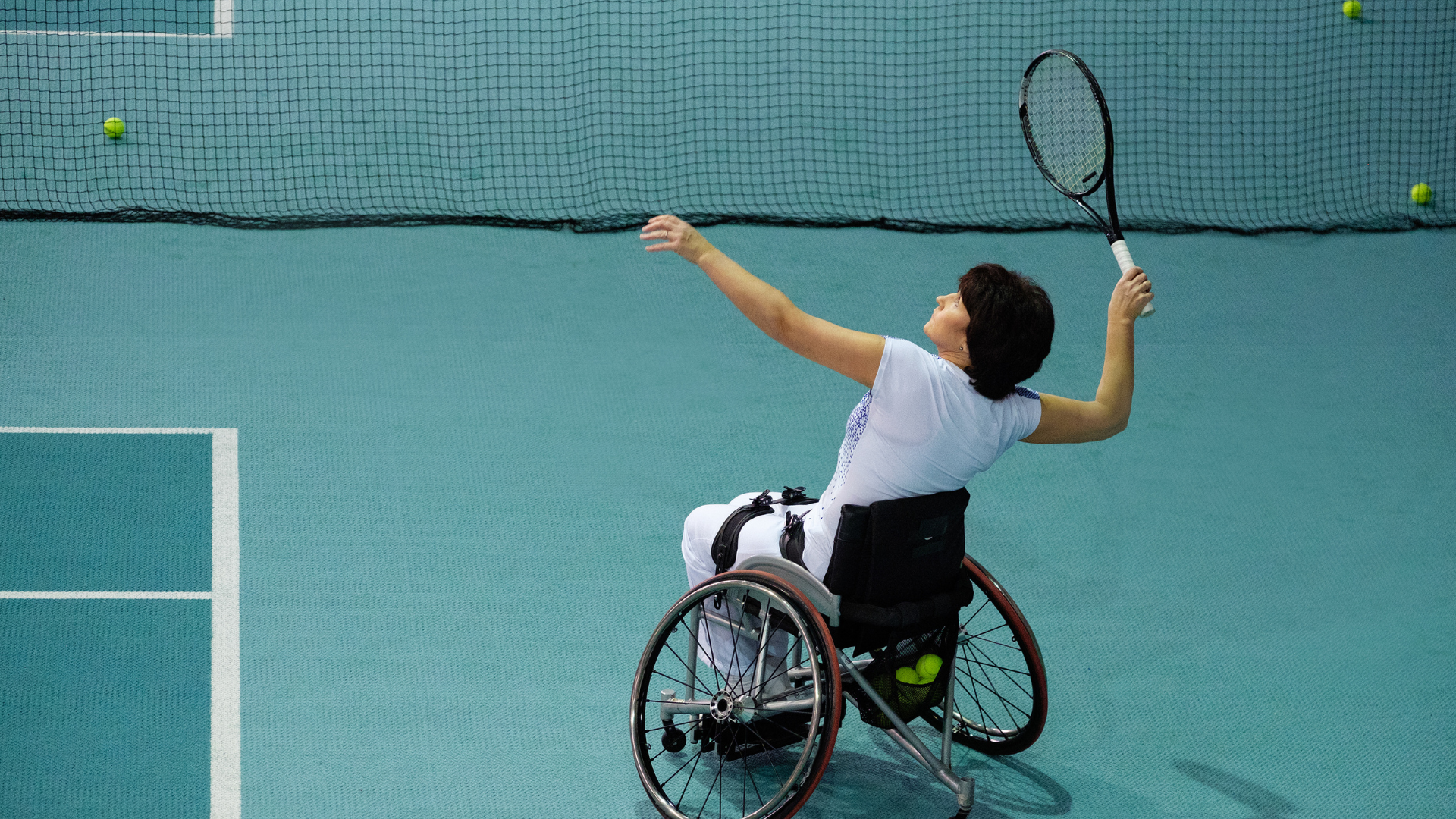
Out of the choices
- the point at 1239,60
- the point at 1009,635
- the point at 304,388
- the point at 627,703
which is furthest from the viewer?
the point at 1239,60

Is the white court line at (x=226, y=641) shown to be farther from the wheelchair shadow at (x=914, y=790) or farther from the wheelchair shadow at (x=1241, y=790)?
the wheelchair shadow at (x=1241, y=790)

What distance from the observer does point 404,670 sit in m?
4.28

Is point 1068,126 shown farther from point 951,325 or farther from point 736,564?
point 736,564

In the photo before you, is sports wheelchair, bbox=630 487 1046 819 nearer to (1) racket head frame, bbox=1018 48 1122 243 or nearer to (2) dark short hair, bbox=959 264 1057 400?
(2) dark short hair, bbox=959 264 1057 400

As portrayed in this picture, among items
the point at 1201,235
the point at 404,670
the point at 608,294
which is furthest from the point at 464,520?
the point at 1201,235

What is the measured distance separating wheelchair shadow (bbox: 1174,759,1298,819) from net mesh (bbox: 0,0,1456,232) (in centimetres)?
375

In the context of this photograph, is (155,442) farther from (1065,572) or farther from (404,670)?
(1065,572)

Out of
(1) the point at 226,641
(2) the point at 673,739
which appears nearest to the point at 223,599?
(1) the point at 226,641

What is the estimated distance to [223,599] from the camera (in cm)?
452

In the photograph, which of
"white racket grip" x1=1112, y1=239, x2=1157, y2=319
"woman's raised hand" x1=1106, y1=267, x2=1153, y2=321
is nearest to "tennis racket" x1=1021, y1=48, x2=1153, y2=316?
"white racket grip" x1=1112, y1=239, x2=1157, y2=319

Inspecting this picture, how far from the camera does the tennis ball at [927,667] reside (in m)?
3.61

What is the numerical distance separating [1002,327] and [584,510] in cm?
218

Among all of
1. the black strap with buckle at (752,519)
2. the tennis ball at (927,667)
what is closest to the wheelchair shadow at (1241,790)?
the tennis ball at (927,667)

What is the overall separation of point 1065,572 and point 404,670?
218 cm
